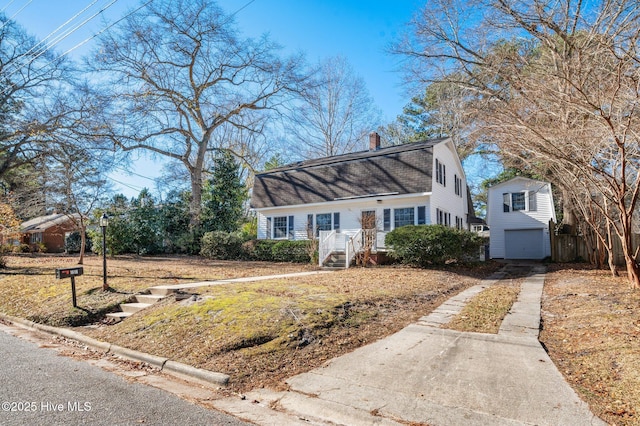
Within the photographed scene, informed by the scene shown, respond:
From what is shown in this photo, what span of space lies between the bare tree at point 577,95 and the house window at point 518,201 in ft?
34.8

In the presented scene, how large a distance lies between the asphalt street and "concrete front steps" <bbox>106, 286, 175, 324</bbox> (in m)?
2.37

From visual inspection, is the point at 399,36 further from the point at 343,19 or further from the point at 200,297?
the point at 200,297

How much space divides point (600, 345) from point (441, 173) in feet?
49.0

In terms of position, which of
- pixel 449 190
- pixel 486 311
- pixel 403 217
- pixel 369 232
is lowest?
pixel 486 311

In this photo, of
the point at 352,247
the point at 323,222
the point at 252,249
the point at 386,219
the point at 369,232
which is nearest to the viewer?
the point at 369,232

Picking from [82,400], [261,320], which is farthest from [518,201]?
[82,400]

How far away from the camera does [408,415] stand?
131 inches

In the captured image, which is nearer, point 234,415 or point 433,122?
point 234,415

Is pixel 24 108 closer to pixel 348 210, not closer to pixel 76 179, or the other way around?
pixel 76 179

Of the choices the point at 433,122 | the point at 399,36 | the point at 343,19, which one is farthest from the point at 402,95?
the point at 433,122

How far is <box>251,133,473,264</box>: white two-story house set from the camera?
17109 millimetres

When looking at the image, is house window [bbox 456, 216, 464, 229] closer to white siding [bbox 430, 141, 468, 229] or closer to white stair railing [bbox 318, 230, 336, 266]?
white siding [bbox 430, 141, 468, 229]

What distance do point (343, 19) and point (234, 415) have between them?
10.4 metres

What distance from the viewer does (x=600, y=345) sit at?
15.9ft
